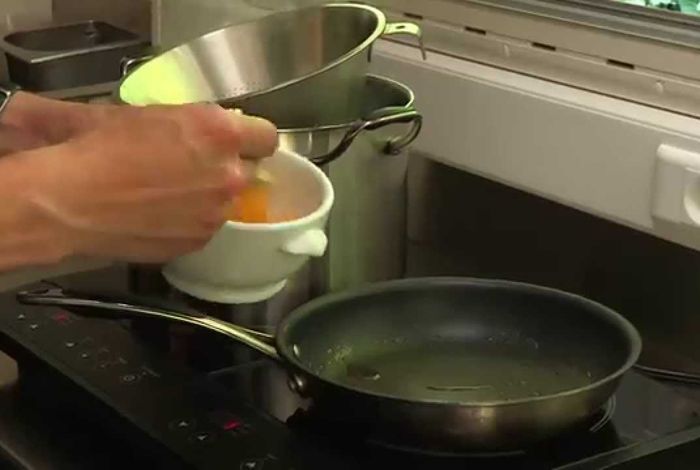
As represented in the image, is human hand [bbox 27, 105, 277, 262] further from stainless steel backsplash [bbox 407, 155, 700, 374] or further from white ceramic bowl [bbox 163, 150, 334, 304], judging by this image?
stainless steel backsplash [bbox 407, 155, 700, 374]

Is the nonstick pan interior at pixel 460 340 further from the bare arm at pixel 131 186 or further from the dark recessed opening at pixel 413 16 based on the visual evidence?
the dark recessed opening at pixel 413 16

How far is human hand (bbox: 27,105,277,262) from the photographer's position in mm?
774

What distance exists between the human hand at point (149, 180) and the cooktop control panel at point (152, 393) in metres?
0.11

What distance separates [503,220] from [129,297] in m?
0.46

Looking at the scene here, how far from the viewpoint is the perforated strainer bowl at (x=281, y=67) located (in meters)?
1.03

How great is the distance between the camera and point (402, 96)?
1116 millimetres

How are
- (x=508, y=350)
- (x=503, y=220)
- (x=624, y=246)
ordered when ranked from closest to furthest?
(x=508, y=350) < (x=624, y=246) < (x=503, y=220)

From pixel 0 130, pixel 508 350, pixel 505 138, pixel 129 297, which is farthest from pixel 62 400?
pixel 505 138

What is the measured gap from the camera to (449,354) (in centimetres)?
93

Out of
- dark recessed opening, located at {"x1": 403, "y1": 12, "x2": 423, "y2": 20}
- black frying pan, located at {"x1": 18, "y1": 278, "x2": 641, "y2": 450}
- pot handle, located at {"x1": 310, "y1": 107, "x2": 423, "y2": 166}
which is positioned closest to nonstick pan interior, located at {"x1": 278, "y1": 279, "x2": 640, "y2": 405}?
black frying pan, located at {"x1": 18, "y1": 278, "x2": 641, "y2": 450}

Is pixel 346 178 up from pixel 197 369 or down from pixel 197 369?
up

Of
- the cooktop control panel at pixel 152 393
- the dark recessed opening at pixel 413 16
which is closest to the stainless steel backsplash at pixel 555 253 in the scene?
the dark recessed opening at pixel 413 16

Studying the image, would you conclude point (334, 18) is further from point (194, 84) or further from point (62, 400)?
point (62, 400)

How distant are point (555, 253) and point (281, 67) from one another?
318 millimetres
